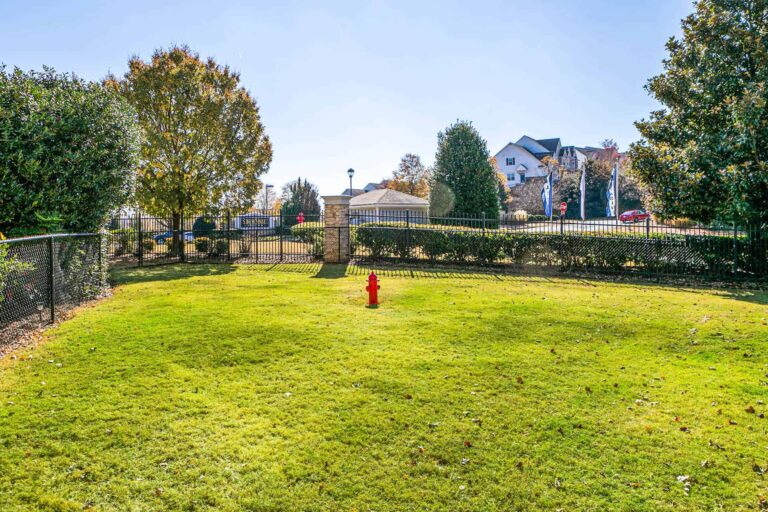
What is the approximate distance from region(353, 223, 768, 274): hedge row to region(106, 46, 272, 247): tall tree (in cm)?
615

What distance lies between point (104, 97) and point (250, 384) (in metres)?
8.58

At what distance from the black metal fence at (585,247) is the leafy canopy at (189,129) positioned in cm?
594

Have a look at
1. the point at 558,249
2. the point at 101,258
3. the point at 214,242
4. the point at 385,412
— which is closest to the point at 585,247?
the point at 558,249

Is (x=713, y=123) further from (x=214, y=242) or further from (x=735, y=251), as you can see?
(x=214, y=242)

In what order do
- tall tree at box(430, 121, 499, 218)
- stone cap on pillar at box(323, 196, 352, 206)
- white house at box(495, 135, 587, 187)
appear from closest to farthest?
stone cap on pillar at box(323, 196, 352, 206)
tall tree at box(430, 121, 499, 218)
white house at box(495, 135, 587, 187)

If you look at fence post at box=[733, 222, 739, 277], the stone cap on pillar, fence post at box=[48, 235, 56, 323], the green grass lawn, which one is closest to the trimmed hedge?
the stone cap on pillar

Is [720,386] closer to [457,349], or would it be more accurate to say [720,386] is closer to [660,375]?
[660,375]

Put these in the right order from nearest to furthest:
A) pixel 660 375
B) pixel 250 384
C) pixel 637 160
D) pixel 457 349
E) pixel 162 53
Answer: pixel 250 384
pixel 660 375
pixel 457 349
pixel 637 160
pixel 162 53

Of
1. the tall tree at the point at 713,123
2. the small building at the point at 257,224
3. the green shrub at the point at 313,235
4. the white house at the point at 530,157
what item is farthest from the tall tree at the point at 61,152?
the white house at the point at 530,157

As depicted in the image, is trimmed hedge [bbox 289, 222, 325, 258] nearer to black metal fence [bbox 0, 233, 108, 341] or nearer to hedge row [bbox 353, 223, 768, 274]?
hedge row [bbox 353, 223, 768, 274]

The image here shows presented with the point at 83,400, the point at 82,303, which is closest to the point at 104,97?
the point at 82,303

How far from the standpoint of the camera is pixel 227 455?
3.57 meters

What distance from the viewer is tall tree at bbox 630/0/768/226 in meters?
11.8

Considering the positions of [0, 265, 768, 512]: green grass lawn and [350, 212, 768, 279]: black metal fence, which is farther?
[350, 212, 768, 279]: black metal fence
